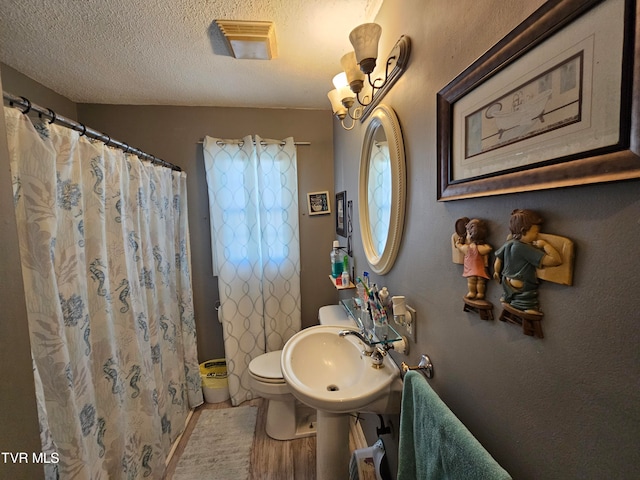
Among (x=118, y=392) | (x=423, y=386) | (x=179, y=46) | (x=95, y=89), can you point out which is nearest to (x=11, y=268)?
(x=118, y=392)

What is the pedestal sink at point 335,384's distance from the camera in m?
0.94

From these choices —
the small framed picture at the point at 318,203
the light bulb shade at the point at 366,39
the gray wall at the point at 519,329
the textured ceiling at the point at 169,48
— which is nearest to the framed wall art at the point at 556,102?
the gray wall at the point at 519,329

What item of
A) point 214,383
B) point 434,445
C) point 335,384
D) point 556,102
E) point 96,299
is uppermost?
point 556,102

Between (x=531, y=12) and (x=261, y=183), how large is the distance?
184 centimetres

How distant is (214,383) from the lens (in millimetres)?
2129

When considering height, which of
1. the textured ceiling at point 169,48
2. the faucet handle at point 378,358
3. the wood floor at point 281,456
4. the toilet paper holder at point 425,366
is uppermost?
the textured ceiling at point 169,48

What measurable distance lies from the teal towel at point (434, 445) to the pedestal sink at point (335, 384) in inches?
8.4

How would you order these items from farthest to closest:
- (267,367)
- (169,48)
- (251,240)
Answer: (251,240) < (267,367) < (169,48)

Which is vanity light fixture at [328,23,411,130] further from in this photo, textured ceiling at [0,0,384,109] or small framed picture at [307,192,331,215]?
small framed picture at [307,192,331,215]

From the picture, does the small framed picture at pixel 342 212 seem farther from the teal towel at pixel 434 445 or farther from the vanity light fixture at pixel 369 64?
the teal towel at pixel 434 445

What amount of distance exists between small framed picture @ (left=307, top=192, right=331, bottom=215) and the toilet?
85cm

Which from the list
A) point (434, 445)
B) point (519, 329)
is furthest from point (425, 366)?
point (519, 329)

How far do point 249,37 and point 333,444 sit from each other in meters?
1.95

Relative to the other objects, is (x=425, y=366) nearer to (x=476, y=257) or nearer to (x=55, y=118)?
(x=476, y=257)
